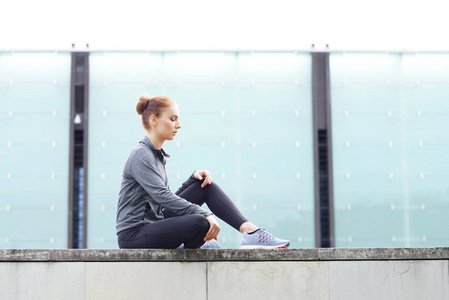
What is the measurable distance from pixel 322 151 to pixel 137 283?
19.6 ft

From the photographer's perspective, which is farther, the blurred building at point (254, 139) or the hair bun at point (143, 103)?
the blurred building at point (254, 139)

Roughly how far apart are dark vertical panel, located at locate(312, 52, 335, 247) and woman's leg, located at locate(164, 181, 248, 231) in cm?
507

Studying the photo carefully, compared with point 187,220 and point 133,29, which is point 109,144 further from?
point 187,220

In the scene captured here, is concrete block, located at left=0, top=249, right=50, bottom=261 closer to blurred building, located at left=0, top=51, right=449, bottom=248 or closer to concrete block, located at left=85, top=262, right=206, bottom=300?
concrete block, located at left=85, top=262, right=206, bottom=300

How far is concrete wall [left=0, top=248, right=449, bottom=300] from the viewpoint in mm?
3854

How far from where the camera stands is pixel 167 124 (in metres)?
4.30

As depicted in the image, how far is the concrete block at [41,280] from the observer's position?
3.82 meters

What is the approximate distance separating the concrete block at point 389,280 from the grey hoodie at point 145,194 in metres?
0.91

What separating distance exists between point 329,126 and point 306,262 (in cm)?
577

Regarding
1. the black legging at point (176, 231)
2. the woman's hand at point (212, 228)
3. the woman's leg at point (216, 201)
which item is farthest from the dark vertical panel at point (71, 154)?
the woman's hand at point (212, 228)

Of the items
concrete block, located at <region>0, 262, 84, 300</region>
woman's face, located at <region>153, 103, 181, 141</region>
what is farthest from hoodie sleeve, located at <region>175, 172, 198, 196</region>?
concrete block, located at <region>0, 262, 84, 300</region>

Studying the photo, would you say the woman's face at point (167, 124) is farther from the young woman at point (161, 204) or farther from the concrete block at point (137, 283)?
the concrete block at point (137, 283)

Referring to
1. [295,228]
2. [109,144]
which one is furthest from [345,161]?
[109,144]

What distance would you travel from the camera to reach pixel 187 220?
156 inches
